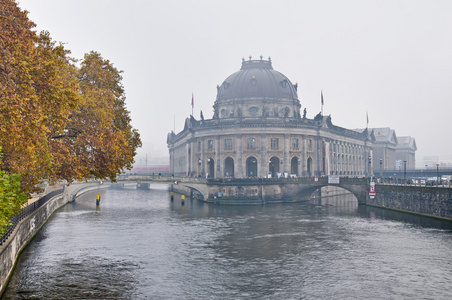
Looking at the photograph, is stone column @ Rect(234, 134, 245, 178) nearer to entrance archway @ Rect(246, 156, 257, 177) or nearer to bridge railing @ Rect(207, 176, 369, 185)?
entrance archway @ Rect(246, 156, 257, 177)

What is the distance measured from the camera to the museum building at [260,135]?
93312 millimetres

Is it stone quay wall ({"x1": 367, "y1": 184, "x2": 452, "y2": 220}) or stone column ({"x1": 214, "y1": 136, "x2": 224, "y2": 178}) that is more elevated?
stone column ({"x1": 214, "y1": 136, "x2": 224, "y2": 178})

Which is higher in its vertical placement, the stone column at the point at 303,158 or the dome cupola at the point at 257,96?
the dome cupola at the point at 257,96

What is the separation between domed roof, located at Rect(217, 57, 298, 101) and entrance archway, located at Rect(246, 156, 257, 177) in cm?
1599

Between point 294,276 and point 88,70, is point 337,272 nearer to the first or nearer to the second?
point 294,276

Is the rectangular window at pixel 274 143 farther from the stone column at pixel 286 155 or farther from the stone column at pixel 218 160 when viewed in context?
the stone column at pixel 218 160

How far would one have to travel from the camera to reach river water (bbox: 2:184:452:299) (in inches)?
Result: 1029

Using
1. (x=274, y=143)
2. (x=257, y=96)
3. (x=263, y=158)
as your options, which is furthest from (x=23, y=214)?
(x=257, y=96)

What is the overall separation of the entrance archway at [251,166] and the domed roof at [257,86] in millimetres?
15988

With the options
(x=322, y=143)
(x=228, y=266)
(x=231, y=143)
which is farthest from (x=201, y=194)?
(x=228, y=266)

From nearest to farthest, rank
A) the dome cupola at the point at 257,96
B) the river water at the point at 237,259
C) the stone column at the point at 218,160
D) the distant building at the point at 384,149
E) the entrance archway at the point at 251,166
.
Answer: the river water at the point at 237,259 → the stone column at the point at 218,160 → the entrance archway at the point at 251,166 → the dome cupola at the point at 257,96 → the distant building at the point at 384,149

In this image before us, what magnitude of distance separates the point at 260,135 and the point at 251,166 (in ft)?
29.0

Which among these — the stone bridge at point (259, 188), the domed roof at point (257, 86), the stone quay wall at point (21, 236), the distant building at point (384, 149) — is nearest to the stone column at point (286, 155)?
the stone bridge at point (259, 188)

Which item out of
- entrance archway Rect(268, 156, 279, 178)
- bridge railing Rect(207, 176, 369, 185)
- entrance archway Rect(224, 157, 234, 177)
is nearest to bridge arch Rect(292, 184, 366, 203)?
bridge railing Rect(207, 176, 369, 185)
